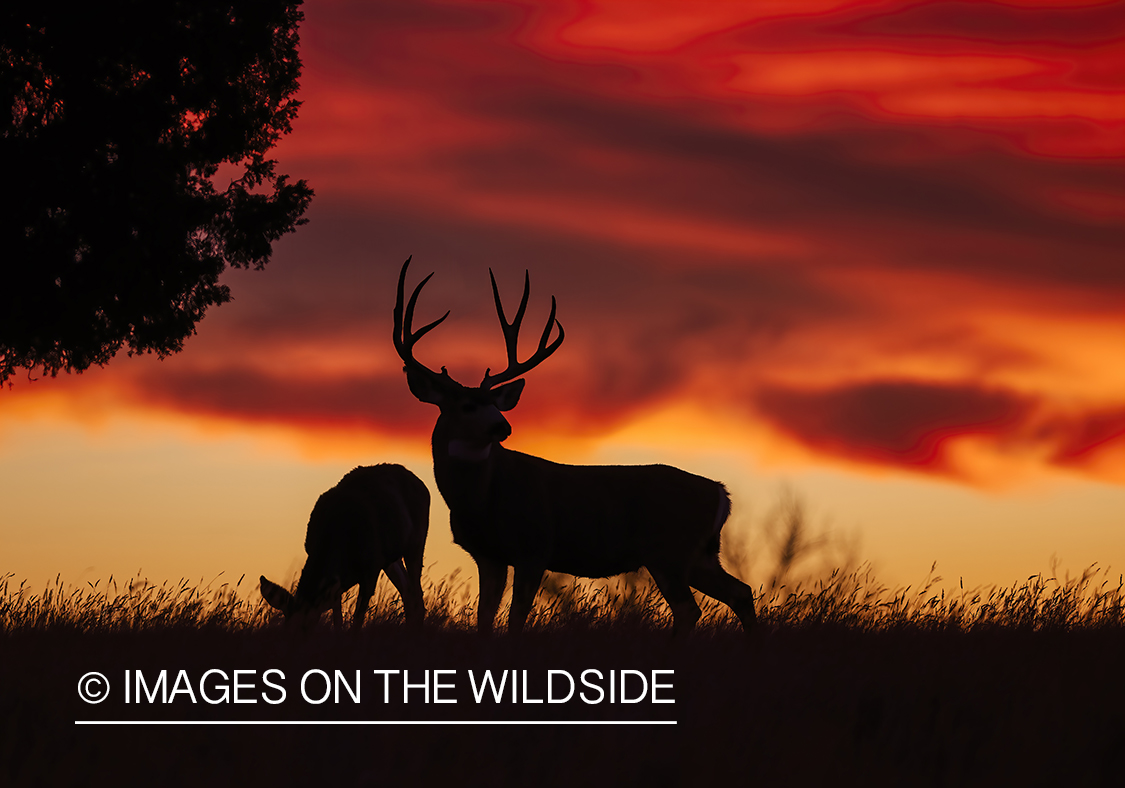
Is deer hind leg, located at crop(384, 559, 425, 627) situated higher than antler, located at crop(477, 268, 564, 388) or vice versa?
antler, located at crop(477, 268, 564, 388)

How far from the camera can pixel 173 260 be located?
1484 cm

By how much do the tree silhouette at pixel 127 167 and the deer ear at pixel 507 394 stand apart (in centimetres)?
580

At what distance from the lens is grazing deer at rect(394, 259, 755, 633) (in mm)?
10375

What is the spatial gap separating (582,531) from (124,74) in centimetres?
874

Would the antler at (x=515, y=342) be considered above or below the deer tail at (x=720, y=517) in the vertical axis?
above

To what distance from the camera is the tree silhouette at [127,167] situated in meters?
14.3

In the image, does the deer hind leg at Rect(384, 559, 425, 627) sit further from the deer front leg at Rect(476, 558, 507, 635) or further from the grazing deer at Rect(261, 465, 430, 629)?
the deer front leg at Rect(476, 558, 507, 635)

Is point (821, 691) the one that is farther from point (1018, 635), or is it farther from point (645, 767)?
point (1018, 635)

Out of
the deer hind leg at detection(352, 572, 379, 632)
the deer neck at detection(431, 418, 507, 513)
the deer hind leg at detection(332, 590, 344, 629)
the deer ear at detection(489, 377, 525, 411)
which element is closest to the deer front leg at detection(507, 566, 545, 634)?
the deer neck at detection(431, 418, 507, 513)

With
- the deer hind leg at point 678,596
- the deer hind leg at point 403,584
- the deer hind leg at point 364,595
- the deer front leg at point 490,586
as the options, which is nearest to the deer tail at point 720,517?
the deer hind leg at point 678,596

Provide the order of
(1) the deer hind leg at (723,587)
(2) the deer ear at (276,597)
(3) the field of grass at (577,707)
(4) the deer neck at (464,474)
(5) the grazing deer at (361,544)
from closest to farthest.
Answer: (3) the field of grass at (577,707) → (4) the deer neck at (464,474) → (2) the deer ear at (276,597) → (1) the deer hind leg at (723,587) → (5) the grazing deer at (361,544)

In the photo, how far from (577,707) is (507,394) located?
443cm

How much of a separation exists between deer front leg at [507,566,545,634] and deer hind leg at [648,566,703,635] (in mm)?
1161

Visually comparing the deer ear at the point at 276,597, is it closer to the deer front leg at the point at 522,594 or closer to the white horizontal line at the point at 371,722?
the deer front leg at the point at 522,594
